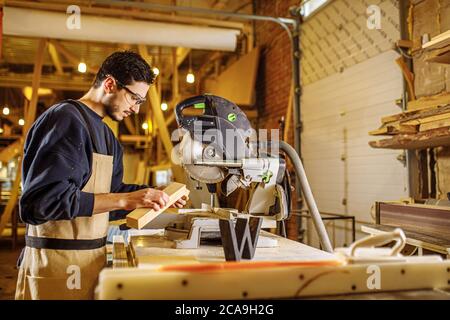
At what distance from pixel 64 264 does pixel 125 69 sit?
0.76 metres

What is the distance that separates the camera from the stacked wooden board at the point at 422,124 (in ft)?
8.11

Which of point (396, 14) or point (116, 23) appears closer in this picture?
point (396, 14)

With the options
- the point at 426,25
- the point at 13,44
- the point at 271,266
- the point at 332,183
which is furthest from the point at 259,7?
the point at 271,266

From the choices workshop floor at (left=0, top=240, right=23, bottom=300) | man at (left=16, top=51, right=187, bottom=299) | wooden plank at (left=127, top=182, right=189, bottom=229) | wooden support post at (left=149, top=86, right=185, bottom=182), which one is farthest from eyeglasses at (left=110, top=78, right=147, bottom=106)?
wooden support post at (left=149, top=86, right=185, bottom=182)

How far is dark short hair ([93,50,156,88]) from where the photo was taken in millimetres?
1608

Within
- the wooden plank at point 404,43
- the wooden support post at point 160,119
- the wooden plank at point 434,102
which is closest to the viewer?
the wooden plank at point 434,102

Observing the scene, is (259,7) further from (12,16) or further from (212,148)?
(212,148)

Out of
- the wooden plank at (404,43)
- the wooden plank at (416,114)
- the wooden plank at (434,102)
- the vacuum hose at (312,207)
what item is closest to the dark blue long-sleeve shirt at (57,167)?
the vacuum hose at (312,207)

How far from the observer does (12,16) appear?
4.80m

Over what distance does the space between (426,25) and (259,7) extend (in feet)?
13.0

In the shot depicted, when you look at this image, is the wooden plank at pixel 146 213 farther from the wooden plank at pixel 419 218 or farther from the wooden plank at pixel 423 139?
the wooden plank at pixel 423 139

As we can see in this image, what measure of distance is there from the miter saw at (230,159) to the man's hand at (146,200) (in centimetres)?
21

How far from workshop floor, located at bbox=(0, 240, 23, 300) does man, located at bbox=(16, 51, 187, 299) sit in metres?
3.24

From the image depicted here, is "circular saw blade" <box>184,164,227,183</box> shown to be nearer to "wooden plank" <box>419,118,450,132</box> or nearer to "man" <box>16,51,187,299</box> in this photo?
"man" <box>16,51,187,299</box>
